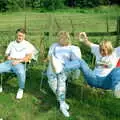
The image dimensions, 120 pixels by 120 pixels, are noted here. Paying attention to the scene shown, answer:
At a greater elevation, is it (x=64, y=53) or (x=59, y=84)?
(x=64, y=53)

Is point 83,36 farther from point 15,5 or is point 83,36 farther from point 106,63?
point 15,5

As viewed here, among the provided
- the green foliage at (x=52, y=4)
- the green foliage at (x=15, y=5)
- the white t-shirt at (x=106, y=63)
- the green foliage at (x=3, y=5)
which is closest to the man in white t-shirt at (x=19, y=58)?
the white t-shirt at (x=106, y=63)

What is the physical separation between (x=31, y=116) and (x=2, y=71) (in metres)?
1.04

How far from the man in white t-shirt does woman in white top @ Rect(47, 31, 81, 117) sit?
47cm

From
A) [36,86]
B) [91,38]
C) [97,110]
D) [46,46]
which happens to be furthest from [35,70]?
[91,38]

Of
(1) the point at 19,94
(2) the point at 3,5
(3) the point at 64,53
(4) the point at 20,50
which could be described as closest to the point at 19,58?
(4) the point at 20,50

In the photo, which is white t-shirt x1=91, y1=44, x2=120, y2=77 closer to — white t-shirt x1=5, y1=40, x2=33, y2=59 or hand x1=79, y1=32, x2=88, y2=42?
hand x1=79, y1=32, x2=88, y2=42

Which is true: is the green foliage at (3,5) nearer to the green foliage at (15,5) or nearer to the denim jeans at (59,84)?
the green foliage at (15,5)

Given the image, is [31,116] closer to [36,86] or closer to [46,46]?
[36,86]

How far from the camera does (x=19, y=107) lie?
19.8 ft

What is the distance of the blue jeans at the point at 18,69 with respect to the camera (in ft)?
20.8

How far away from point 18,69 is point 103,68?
1328 millimetres

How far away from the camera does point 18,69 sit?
6375 mm

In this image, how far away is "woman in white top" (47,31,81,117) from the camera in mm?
5788
